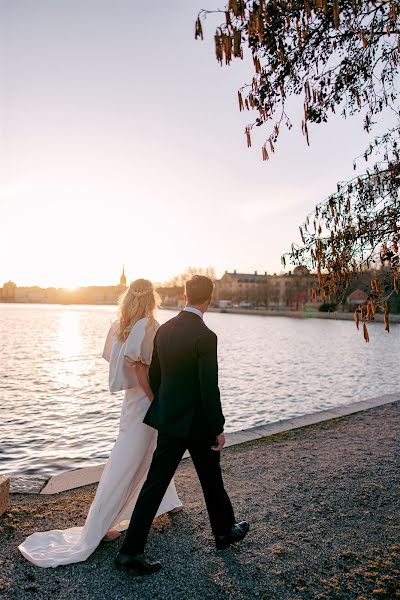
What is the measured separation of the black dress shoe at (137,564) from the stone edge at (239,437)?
2.11 meters

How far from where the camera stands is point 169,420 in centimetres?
369

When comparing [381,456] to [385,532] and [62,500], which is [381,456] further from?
[62,500]

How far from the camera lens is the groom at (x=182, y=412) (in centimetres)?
362

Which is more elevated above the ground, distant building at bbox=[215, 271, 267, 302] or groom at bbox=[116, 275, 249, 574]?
distant building at bbox=[215, 271, 267, 302]

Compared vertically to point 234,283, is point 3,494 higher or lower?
lower

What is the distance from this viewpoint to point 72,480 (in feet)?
18.8

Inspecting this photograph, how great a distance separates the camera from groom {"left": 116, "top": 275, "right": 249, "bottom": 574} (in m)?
3.62

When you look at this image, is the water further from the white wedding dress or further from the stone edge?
the white wedding dress

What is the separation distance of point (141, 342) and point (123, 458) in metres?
0.97

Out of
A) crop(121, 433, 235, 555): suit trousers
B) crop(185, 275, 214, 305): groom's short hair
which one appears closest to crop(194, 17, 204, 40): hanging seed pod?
crop(185, 275, 214, 305): groom's short hair

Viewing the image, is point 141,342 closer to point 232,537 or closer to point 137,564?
point 137,564

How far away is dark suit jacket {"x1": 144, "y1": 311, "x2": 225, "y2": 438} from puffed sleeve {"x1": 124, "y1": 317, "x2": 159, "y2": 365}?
19 centimetres

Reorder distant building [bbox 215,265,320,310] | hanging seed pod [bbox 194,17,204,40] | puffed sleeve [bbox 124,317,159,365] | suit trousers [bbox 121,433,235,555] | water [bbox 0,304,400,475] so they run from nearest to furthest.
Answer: hanging seed pod [bbox 194,17,204,40]
suit trousers [bbox 121,433,235,555]
puffed sleeve [bbox 124,317,159,365]
water [bbox 0,304,400,475]
distant building [bbox 215,265,320,310]

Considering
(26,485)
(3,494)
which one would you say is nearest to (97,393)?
(26,485)
